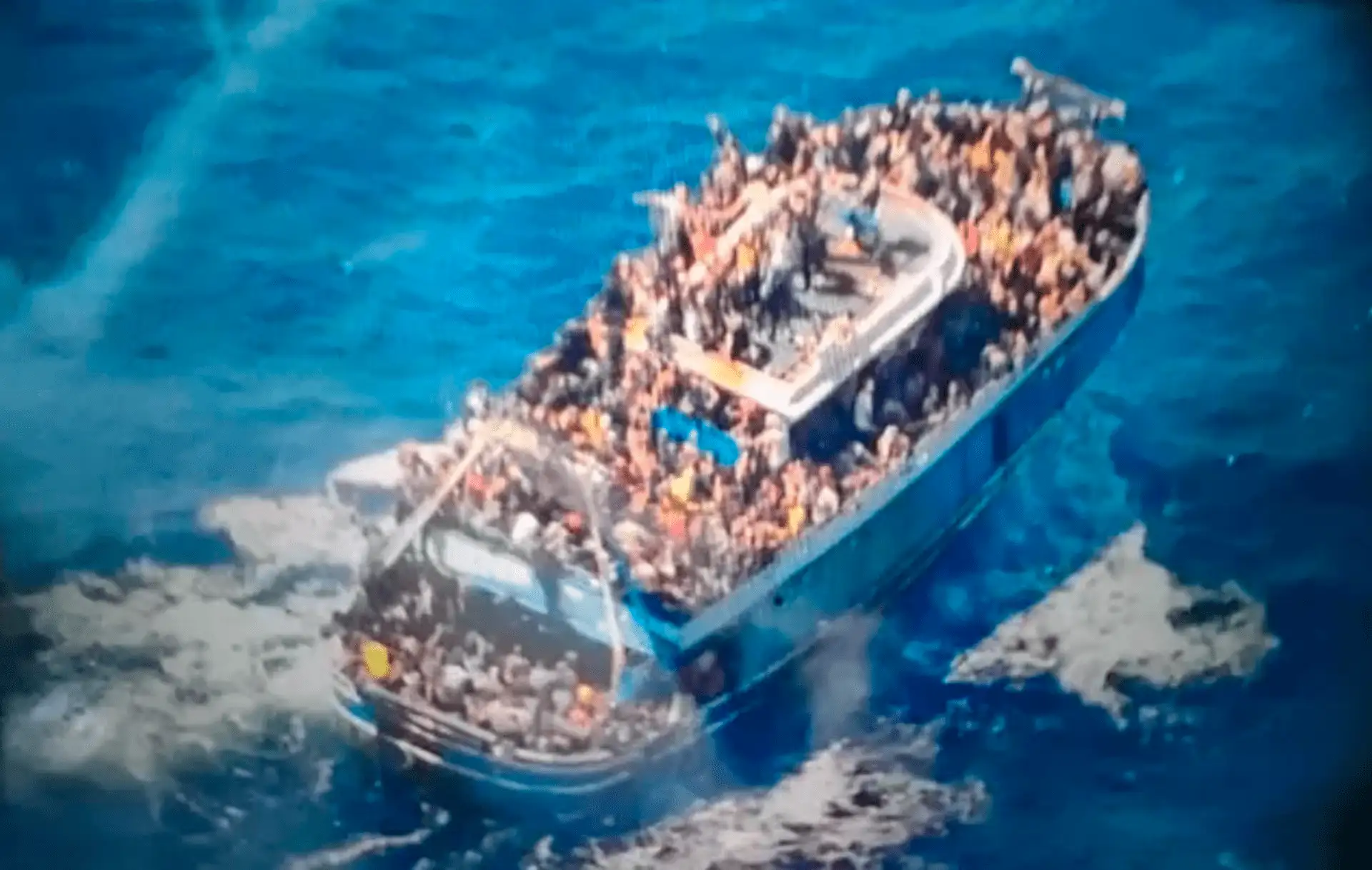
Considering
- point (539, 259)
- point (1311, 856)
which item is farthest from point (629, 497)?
point (1311, 856)

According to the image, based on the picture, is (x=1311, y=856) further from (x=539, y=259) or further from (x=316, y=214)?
(x=316, y=214)

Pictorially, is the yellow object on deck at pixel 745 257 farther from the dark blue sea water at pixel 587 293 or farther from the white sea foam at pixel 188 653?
the white sea foam at pixel 188 653

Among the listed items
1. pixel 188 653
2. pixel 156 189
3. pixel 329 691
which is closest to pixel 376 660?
pixel 329 691

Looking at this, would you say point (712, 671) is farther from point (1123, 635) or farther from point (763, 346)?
point (1123, 635)

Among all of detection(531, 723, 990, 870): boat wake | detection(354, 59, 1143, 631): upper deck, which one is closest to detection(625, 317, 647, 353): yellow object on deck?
detection(354, 59, 1143, 631): upper deck

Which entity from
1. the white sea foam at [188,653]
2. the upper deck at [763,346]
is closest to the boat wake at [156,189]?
the white sea foam at [188,653]
